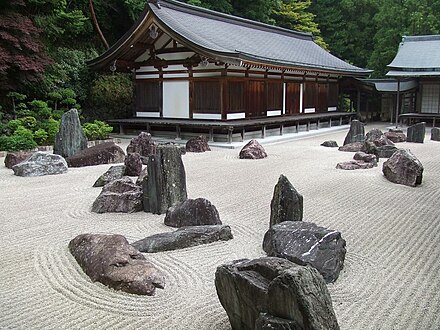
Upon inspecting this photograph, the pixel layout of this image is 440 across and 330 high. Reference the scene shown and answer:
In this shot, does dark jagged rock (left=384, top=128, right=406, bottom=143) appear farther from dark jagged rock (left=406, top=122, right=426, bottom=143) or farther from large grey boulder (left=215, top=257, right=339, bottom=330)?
large grey boulder (left=215, top=257, right=339, bottom=330)

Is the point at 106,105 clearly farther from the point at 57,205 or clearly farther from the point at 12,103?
the point at 57,205

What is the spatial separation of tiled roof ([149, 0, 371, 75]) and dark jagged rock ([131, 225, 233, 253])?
9715 millimetres

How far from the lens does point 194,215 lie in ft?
19.5

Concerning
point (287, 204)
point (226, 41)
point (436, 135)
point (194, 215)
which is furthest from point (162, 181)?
point (436, 135)

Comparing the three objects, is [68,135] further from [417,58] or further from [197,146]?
[417,58]

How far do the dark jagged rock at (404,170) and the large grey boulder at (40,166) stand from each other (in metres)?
7.24

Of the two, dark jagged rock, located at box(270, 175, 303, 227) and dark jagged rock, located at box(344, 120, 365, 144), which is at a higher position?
dark jagged rock, located at box(344, 120, 365, 144)

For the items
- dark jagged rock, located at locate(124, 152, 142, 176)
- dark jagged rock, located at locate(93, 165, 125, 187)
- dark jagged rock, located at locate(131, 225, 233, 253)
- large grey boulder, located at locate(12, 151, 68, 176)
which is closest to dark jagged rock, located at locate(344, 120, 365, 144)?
dark jagged rock, located at locate(124, 152, 142, 176)

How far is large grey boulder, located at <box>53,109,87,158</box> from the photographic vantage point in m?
11.8

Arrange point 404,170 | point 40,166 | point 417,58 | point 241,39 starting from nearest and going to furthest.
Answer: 1. point 404,170
2. point 40,166
3. point 241,39
4. point 417,58

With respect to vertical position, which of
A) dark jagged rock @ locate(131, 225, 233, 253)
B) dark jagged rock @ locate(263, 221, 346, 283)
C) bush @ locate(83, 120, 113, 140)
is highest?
bush @ locate(83, 120, 113, 140)

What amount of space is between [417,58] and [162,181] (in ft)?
66.2

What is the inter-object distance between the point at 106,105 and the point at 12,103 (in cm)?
394

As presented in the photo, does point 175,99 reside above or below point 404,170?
above
